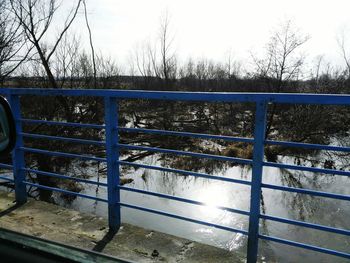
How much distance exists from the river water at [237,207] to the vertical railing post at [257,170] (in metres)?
1.70

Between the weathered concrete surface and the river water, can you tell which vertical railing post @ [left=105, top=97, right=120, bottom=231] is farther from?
the river water

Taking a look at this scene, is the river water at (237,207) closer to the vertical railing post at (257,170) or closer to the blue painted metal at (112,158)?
the blue painted metal at (112,158)

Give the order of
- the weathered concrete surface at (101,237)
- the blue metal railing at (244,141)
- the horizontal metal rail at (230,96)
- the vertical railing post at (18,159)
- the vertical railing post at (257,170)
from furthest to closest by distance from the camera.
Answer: the vertical railing post at (18,159), the weathered concrete surface at (101,237), the vertical railing post at (257,170), the blue metal railing at (244,141), the horizontal metal rail at (230,96)

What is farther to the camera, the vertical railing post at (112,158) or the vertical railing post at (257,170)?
the vertical railing post at (112,158)

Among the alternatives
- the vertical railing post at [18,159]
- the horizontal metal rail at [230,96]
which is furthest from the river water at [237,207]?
the vertical railing post at [18,159]

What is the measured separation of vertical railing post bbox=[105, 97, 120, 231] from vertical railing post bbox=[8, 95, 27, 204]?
3.83 feet

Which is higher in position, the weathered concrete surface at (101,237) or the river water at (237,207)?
the weathered concrete surface at (101,237)

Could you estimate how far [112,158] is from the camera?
288cm

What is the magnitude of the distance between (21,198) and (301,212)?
5884mm

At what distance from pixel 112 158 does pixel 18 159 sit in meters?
1.30

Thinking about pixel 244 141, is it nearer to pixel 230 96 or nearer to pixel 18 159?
pixel 230 96

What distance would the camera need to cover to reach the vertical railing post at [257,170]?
2219 millimetres

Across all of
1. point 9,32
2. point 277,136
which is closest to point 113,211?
point 9,32

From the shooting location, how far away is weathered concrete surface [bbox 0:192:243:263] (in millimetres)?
2600
